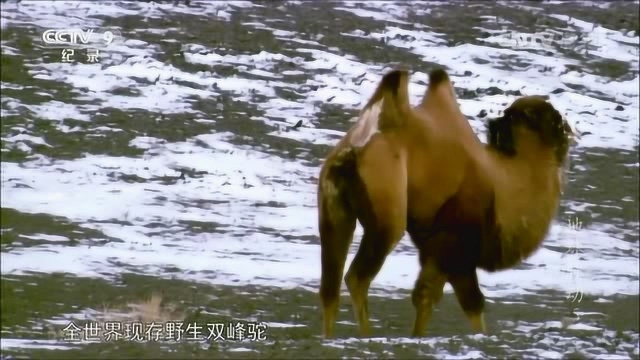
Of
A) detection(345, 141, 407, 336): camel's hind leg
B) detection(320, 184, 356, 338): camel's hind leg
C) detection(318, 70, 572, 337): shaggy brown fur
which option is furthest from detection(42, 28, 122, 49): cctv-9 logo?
detection(345, 141, 407, 336): camel's hind leg

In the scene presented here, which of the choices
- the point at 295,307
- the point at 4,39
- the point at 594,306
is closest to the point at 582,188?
the point at 594,306

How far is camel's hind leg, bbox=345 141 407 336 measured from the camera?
771 centimetres

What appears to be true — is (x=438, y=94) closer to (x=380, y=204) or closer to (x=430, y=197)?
(x=430, y=197)

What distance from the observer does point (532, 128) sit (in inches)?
347

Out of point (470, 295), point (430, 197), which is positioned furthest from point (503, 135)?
point (470, 295)

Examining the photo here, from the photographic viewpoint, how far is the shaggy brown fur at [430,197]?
7.78m

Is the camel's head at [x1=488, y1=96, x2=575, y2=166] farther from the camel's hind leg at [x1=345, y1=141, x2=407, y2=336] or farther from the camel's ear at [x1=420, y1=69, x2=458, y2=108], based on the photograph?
the camel's hind leg at [x1=345, y1=141, x2=407, y2=336]

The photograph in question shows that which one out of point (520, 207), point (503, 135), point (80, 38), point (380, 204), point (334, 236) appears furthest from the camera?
point (80, 38)

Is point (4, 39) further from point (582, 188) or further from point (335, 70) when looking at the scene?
point (582, 188)

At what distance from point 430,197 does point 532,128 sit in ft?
4.00

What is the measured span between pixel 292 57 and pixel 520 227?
1363cm

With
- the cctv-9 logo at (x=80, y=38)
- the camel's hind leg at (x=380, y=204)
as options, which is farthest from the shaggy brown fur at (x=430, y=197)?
the cctv-9 logo at (x=80, y=38)

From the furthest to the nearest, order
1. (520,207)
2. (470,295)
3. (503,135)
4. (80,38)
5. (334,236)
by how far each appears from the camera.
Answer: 1. (80,38)
2. (503,135)
3. (520,207)
4. (470,295)
5. (334,236)

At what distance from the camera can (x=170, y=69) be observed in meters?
20.7
